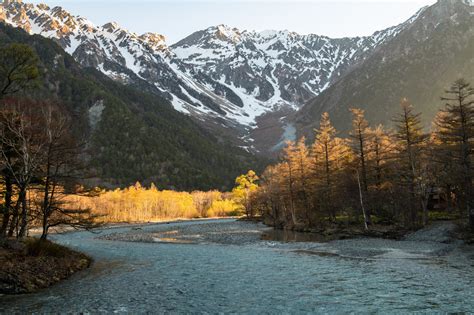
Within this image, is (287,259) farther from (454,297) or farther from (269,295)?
(454,297)

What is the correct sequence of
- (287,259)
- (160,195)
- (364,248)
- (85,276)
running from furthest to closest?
1. (160,195)
2. (364,248)
3. (287,259)
4. (85,276)

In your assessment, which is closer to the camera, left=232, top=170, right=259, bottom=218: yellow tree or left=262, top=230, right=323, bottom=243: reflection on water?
left=262, top=230, right=323, bottom=243: reflection on water

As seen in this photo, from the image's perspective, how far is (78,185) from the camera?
28078 millimetres

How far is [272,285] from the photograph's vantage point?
72.3 feet

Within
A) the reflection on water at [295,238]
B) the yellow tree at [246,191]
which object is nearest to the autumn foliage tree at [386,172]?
the reflection on water at [295,238]

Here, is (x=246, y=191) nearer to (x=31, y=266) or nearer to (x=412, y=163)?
(x=412, y=163)

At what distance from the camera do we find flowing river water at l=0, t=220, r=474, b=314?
17109mm

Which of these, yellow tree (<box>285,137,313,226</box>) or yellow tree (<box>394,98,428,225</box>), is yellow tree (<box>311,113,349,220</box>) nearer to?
yellow tree (<box>285,137,313,226</box>)

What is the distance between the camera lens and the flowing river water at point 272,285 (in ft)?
56.1

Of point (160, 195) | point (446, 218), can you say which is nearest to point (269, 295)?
point (446, 218)

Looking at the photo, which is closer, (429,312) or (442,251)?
(429,312)

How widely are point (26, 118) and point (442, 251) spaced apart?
35.5m

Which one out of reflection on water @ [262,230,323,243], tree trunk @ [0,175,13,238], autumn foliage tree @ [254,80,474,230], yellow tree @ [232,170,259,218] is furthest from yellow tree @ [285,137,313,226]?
tree trunk @ [0,175,13,238]

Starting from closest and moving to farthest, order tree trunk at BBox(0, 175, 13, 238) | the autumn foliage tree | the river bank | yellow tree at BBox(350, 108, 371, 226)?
1. the river bank
2. tree trunk at BBox(0, 175, 13, 238)
3. the autumn foliage tree
4. yellow tree at BBox(350, 108, 371, 226)
